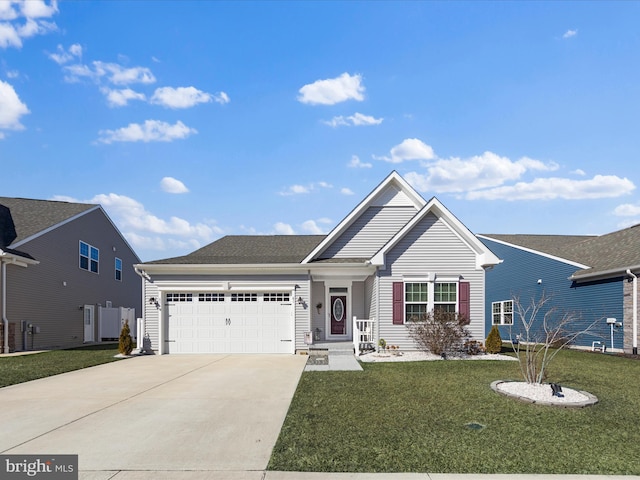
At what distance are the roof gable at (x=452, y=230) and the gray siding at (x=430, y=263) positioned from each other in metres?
0.16

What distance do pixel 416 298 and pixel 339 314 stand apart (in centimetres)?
399

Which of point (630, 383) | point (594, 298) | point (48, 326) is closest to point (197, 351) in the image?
point (48, 326)

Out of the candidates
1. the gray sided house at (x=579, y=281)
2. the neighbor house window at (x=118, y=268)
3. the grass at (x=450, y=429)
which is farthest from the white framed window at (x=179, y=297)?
the neighbor house window at (x=118, y=268)

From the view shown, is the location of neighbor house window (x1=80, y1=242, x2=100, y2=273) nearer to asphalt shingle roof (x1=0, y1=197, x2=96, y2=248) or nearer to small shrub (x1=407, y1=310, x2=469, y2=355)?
asphalt shingle roof (x1=0, y1=197, x2=96, y2=248)

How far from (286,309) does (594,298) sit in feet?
40.9

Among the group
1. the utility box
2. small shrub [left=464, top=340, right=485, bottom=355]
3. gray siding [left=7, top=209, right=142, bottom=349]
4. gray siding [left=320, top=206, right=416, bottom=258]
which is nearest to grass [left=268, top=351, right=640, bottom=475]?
small shrub [left=464, top=340, right=485, bottom=355]

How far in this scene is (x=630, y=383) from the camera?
1059 cm

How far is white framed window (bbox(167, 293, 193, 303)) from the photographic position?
690 inches

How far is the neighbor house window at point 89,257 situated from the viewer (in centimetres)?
2447

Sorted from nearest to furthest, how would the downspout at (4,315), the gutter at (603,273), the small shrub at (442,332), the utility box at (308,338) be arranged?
1. the small shrub at (442,332)
2. the gutter at (603,273)
3. the utility box at (308,338)
4. the downspout at (4,315)

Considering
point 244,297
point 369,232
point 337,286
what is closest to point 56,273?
point 244,297

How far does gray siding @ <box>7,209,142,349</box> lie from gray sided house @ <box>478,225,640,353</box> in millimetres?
18797

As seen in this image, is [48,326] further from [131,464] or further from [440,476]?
[440,476]

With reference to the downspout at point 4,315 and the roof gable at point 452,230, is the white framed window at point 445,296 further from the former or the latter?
the downspout at point 4,315
